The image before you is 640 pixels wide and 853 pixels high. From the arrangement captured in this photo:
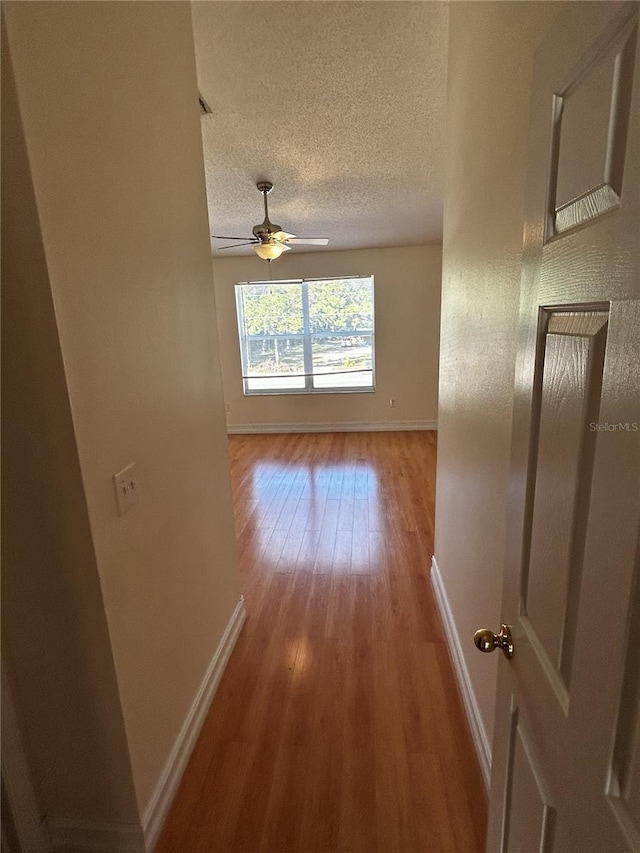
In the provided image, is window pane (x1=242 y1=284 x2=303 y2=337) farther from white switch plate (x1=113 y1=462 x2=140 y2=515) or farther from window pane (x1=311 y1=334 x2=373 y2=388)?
white switch plate (x1=113 y1=462 x2=140 y2=515)

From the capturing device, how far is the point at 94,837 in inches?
50.2

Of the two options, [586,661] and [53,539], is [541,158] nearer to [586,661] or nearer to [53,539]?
[586,661]

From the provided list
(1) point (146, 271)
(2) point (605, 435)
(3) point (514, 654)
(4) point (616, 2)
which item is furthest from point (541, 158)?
(1) point (146, 271)

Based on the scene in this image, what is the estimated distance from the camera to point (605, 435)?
0.49 metres

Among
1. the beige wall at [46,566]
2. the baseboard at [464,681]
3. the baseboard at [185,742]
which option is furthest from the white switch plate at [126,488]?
the baseboard at [464,681]

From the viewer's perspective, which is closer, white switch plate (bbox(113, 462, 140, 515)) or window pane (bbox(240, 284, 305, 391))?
white switch plate (bbox(113, 462, 140, 515))

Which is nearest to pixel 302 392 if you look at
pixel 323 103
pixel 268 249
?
pixel 268 249

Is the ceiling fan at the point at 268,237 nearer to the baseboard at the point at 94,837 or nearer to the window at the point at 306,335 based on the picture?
the window at the point at 306,335

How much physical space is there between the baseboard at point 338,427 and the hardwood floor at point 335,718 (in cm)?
289

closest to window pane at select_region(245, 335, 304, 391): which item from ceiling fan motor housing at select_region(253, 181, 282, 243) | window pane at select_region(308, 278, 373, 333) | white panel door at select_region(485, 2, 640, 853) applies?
window pane at select_region(308, 278, 373, 333)

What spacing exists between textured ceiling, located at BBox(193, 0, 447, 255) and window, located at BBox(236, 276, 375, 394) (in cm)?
178

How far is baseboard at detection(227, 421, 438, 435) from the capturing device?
612cm

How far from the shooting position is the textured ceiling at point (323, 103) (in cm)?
177

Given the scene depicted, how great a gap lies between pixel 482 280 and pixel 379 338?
4.53m
